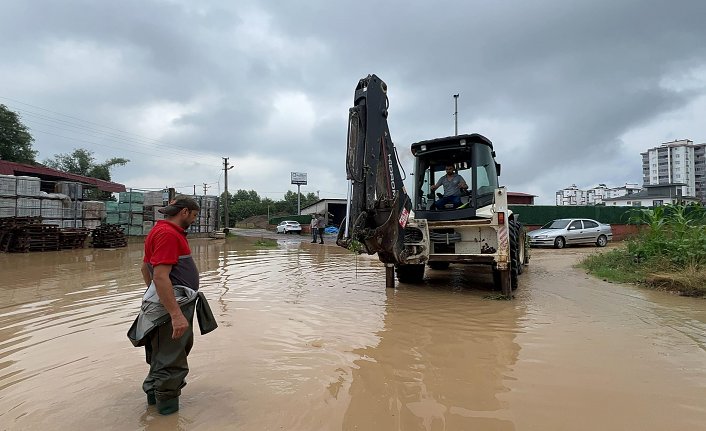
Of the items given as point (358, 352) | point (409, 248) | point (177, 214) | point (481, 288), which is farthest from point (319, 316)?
point (481, 288)

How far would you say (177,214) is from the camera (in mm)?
3080

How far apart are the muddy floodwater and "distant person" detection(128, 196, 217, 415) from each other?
0.77ft

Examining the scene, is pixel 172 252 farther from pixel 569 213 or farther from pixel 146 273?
pixel 569 213

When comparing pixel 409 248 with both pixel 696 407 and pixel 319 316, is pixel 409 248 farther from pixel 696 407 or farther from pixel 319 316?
pixel 696 407

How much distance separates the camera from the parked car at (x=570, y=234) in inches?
693

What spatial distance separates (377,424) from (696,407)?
7.49 ft

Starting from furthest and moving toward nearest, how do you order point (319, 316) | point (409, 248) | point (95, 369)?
point (409, 248) → point (319, 316) → point (95, 369)

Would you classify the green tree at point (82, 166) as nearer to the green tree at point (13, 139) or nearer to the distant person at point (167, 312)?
the green tree at point (13, 139)

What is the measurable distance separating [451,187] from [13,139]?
39602 millimetres

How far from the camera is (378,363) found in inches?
155

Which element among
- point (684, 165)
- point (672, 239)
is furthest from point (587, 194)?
point (672, 239)

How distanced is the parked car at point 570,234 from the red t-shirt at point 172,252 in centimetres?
1700

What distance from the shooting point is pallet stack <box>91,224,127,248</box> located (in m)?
19.0

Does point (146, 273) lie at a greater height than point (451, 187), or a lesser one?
lesser
